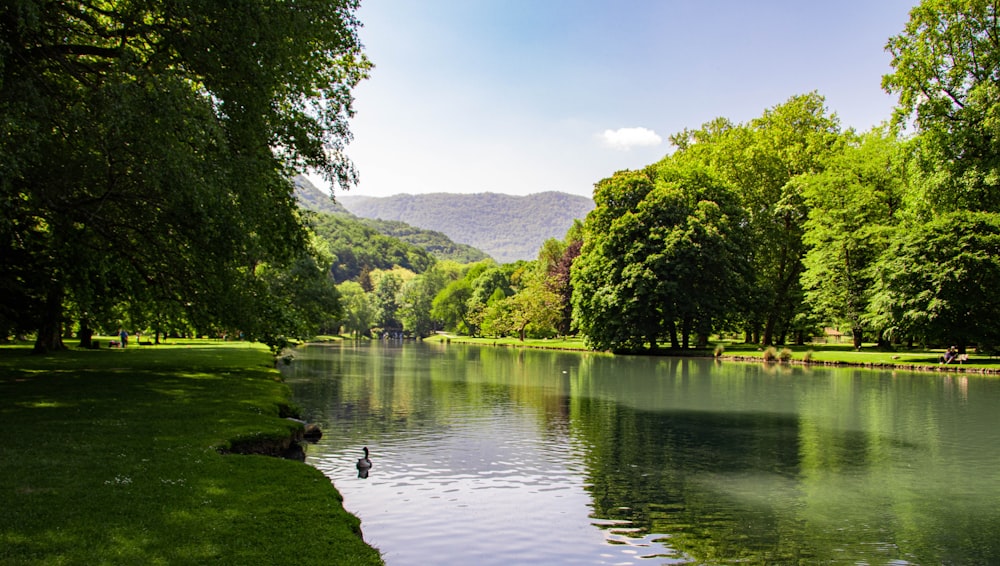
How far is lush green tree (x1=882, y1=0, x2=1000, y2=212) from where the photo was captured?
127 feet

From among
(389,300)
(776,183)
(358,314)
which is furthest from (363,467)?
(389,300)

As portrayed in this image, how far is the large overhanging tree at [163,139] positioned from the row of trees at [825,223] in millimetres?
37251

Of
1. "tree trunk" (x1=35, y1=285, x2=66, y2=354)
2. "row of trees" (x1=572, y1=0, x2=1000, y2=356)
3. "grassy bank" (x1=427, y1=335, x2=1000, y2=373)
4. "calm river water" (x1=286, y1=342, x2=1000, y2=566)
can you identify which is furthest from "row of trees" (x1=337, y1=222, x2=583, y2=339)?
"calm river water" (x1=286, y1=342, x2=1000, y2=566)

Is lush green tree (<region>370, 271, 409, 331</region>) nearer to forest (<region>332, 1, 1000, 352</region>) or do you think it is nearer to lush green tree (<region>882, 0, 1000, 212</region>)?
forest (<region>332, 1, 1000, 352</region>)

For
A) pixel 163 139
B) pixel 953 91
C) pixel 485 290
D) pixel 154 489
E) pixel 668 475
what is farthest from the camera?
pixel 485 290

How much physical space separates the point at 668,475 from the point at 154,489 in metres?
9.64

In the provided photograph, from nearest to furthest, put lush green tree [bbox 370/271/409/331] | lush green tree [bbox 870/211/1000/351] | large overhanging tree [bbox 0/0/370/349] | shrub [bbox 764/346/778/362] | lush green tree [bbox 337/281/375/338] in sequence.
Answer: large overhanging tree [bbox 0/0/370/349] < lush green tree [bbox 870/211/1000/351] < shrub [bbox 764/346/778/362] < lush green tree [bbox 337/281/375/338] < lush green tree [bbox 370/271/409/331]

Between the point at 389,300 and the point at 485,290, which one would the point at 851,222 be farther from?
the point at 389,300

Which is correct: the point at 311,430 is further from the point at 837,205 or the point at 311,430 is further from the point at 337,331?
the point at 337,331

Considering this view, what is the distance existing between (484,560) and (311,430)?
9660 millimetres

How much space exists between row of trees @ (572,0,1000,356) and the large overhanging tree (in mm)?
37251

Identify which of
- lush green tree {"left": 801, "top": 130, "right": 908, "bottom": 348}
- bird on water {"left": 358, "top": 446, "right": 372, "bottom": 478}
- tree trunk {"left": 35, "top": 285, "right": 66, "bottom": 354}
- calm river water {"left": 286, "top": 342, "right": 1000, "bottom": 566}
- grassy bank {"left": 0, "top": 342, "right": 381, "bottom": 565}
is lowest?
calm river water {"left": 286, "top": 342, "right": 1000, "bottom": 566}

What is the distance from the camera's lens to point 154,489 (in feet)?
28.6

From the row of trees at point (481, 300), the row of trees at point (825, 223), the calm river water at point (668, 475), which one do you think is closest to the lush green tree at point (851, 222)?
the row of trees at point (825, 223)
